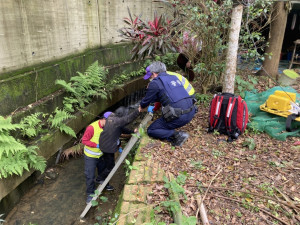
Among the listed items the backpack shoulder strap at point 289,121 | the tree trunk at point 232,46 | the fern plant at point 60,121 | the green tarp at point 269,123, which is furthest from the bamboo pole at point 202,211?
the fern plant at point 60,121

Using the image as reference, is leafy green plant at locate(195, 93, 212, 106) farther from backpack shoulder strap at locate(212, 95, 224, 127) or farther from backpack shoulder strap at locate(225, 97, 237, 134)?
backpack shoulder strap at locate(225, 97, 237, 134)

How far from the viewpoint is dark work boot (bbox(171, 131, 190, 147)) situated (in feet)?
14.6

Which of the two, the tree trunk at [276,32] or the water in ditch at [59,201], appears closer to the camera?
the water in ditch at [59,201]

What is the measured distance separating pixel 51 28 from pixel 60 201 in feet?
12.8

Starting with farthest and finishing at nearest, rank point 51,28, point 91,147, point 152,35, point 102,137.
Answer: point 152,35
point 51,28
point 91,147
point 102,137

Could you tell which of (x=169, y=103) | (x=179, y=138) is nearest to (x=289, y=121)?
(x=179, y=138)

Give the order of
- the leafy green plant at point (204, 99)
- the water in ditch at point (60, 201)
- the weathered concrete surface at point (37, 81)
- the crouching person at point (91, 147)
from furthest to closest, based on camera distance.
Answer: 1. the leafy green plant at point (204, 99)
2. the weathered concrete surface at point (37, 81)
3. the crouching person at point (91, 147)
4. the water in ditch at point (60, 201)

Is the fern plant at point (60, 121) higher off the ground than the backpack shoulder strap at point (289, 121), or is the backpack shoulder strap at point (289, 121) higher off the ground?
the backpack shoulder strap at point (289, 121)

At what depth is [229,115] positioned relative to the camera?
455 cm

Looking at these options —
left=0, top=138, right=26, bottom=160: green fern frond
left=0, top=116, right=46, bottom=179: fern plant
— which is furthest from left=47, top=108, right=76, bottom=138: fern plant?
left=0, top=138, right=26, bottom=160: green fern frond

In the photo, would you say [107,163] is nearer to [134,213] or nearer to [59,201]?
[59,201]

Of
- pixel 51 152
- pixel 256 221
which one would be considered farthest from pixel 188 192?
pixel 51 152

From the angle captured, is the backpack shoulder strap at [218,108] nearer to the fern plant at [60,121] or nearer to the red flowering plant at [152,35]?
the red flowering plant at [152,35]

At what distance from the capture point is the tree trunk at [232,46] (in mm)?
4742
